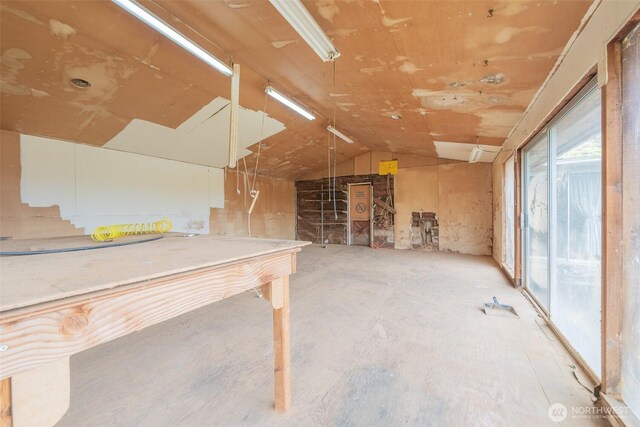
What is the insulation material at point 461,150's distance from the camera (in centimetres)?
511

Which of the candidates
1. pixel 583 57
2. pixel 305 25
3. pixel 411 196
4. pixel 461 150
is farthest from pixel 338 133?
pixel 583 57

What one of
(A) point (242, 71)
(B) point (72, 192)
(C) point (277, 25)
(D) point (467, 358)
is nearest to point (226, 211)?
(B) point (72, 192)

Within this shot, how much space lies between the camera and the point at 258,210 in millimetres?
7453

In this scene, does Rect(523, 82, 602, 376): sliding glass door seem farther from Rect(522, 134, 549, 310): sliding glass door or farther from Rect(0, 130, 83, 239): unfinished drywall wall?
Rect(0, 130, 83, 239): unfinished drywall wall

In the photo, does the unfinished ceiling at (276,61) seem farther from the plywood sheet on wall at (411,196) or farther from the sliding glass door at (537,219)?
the plywood sheet on wall at (411,196)

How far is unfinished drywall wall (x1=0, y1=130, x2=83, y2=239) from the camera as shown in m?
3.12

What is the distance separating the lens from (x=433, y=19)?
189cm

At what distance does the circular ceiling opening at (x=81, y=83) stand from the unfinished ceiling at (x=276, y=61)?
63 millimetres

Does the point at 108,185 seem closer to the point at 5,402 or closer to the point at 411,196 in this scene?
the point at 5,402

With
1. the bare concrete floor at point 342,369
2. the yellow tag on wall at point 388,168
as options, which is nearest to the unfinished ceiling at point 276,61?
the bare concrete floor at point 342,369

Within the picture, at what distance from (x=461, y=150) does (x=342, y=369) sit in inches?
210

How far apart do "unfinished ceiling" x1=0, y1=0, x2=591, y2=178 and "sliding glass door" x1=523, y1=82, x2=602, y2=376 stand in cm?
59

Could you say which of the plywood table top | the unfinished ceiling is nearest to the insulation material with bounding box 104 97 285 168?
the unfinished ceiling

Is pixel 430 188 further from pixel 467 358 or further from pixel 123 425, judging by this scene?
pixel 123 425
